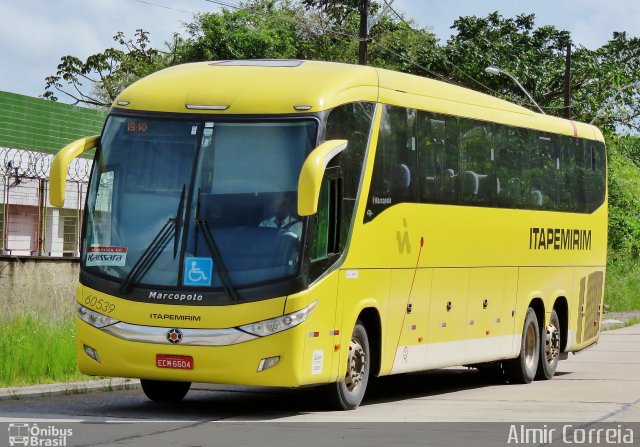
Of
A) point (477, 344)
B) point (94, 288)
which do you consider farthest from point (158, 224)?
point (477, 344)

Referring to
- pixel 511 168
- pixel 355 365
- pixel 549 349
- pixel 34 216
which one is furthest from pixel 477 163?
pixel 34 216

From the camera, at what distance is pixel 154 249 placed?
46.7 feet

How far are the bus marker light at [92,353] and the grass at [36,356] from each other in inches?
88.8

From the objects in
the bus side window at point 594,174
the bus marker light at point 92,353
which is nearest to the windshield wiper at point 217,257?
the bus marker light at point 92,353

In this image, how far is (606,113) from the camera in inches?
2175

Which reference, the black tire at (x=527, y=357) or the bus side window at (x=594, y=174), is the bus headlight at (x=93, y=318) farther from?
the bus side window at (x=594, y=174)

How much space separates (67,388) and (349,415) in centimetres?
359

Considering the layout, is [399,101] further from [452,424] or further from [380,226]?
[452,424]

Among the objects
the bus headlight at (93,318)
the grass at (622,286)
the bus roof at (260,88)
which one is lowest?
the grass at (622,286)

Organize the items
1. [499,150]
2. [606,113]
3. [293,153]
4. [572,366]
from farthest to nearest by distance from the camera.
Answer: [606,113] < [572,366] < [499,150] < [293,153]

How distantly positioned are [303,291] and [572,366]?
436 inches

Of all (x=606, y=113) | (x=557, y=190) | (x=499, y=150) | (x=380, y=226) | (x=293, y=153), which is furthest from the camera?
(x=606, y=113)

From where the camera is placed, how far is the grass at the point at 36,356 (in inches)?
672

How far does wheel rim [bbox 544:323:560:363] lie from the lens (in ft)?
70.2
